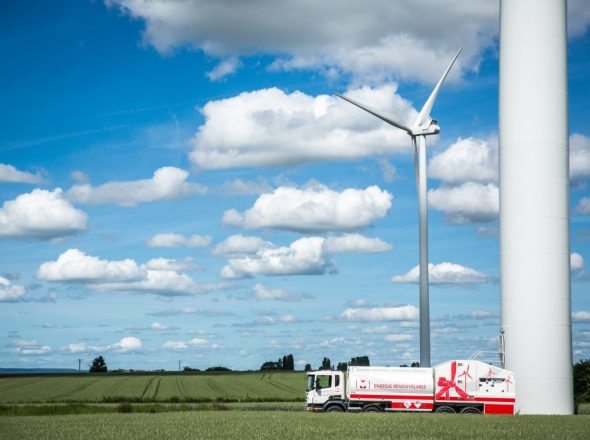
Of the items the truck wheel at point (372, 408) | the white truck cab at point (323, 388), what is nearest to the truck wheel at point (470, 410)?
the truck wheel at point (372, 408)

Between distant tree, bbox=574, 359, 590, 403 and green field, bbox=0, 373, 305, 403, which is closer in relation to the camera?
distant tree, bbox=574, 359, 590, 403

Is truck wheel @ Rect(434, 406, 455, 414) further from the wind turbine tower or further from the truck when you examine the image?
the wind turbine tower

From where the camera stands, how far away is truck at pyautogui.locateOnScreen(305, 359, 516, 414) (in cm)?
5900

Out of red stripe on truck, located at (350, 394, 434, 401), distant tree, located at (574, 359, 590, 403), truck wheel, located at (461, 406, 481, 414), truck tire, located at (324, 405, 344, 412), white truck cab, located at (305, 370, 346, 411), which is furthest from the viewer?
distant tree, located at (574, 359, 590, 403)

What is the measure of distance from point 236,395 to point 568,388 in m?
52.4

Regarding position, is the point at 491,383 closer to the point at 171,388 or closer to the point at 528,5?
the point at 528,5

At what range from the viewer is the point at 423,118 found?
72.8 m

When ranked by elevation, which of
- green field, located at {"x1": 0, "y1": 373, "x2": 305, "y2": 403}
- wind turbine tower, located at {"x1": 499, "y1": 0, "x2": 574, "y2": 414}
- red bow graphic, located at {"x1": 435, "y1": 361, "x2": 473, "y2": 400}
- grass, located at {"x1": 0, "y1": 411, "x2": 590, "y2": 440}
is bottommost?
green field, located at {"x1": 0, "y1": 373, "x2": 305, "y2": 403}

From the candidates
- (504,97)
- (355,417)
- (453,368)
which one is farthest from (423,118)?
(355,417)

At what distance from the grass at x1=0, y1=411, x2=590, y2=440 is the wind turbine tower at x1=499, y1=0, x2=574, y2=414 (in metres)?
8.48

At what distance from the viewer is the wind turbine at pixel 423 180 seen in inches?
2509

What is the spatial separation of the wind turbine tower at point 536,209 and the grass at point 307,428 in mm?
8476

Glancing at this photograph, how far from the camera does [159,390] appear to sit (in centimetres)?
11606

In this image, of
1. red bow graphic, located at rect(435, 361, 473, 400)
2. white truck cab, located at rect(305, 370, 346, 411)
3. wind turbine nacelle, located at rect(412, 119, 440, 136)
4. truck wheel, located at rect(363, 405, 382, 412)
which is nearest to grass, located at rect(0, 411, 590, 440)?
red bow graphic, located at rect(435, 361, 473, 400)
